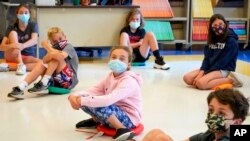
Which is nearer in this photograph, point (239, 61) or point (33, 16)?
point (33, 16)

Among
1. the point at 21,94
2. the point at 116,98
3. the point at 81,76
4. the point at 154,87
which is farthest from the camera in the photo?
the point at 81,76

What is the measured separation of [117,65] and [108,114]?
0.31 m

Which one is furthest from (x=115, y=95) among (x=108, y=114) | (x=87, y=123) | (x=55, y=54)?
(x=55, y=54)

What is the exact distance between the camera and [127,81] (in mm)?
2736

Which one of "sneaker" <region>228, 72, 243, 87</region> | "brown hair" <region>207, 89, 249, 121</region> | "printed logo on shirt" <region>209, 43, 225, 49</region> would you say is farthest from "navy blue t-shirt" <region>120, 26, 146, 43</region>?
"brown hair" <region>207, 89, 249, 121</region>

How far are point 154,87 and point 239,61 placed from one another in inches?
90.0

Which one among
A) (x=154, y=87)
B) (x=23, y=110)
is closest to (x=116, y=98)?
(x=23, y=110)

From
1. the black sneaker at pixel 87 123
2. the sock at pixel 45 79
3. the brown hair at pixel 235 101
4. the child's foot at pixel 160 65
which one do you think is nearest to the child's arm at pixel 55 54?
the sock at pixel 45 79

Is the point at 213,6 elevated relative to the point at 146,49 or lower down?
elevated

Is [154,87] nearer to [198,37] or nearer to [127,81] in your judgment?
[127,81]

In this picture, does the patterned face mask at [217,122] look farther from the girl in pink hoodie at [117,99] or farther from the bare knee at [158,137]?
the girl in pink hoodie at [117,99]

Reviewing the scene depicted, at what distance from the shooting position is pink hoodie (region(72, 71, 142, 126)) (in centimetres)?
261

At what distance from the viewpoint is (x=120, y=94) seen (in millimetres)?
2674

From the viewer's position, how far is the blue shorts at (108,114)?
2.68 meters
